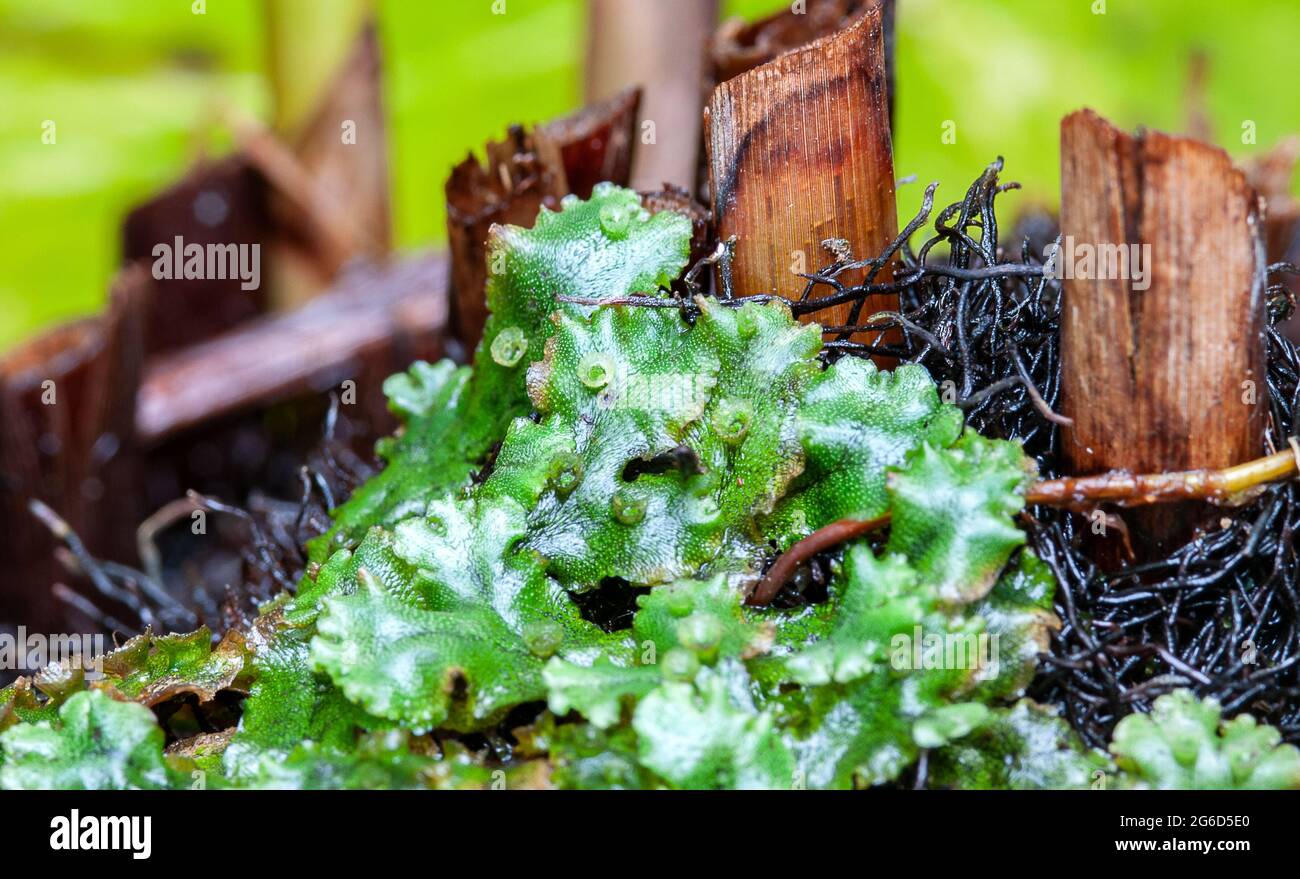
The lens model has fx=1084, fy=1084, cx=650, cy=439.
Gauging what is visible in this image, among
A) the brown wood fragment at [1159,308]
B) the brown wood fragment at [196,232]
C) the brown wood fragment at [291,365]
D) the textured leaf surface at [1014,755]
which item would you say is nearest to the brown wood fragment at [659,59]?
the brown wood fragment at [291,365]

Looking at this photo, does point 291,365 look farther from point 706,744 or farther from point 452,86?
point 452,86

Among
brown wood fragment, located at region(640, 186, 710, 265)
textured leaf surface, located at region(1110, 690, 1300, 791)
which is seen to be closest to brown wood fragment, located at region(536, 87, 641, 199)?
brown wood fragment, located at region(640, 186, 710, 265)

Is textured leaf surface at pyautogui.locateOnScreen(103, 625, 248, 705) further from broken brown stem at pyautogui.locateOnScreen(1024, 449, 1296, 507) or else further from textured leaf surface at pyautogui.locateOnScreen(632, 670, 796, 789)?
broken brown stem at pyautogui.locateOnScreen(1024, 449, 1296, 507)

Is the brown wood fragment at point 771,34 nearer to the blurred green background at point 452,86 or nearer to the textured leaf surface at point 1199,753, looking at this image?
the textured leaf surface at point 1199,753

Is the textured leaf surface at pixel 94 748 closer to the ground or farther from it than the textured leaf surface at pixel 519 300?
closer to the ground
